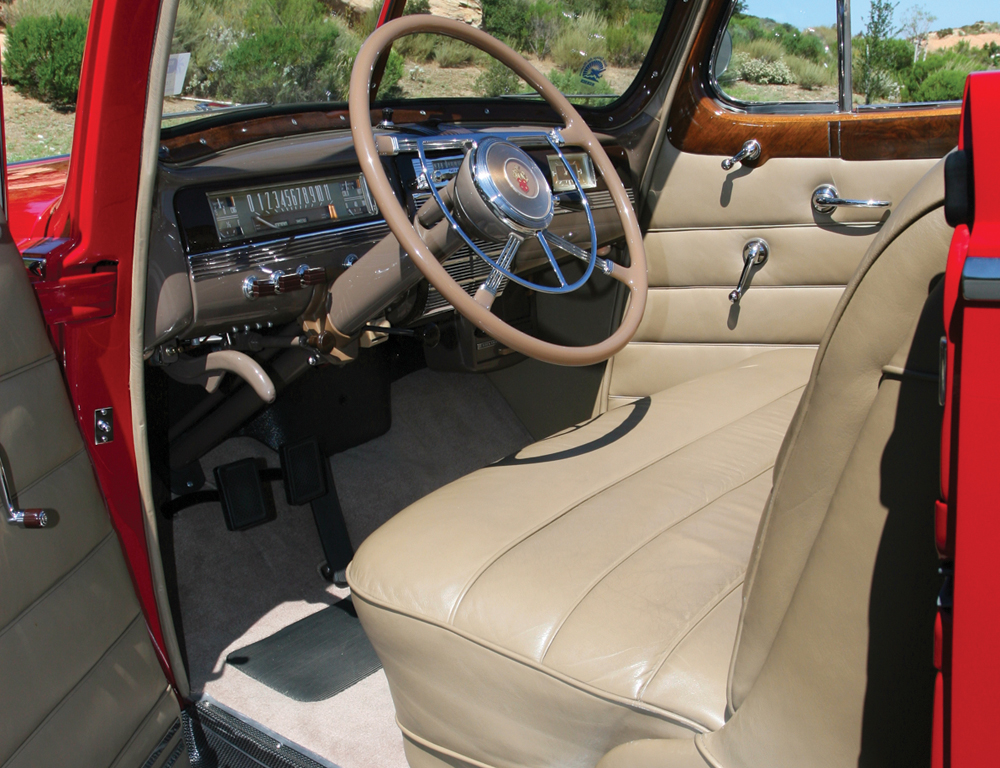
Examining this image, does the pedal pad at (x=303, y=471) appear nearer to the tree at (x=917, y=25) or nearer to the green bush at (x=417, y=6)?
the green bush at (x=417, y=6)

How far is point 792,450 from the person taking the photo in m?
0.82

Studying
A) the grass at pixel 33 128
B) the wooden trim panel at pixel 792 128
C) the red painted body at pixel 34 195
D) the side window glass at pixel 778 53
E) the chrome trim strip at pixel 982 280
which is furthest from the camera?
the side window glass at pixel 778 53

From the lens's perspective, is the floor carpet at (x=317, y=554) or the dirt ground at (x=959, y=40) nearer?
the floor carpet at (x=317, y=554)

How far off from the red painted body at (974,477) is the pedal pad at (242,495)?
65.1 inches

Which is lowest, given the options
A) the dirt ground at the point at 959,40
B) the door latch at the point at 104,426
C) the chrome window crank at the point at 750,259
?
the chrome window crank at the point at 750,259

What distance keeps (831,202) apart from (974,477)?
1608 millimetres

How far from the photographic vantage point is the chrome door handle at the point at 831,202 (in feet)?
6.51

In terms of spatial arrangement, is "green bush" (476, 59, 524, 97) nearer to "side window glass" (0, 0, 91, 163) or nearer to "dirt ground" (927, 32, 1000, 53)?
"side window glass" (0, 0, 91, 163)

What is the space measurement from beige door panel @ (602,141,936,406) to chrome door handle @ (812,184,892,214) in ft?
0.05

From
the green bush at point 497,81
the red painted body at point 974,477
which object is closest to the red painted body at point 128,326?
the red painted body at point 974,477

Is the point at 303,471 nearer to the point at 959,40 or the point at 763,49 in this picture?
the point at 763,49

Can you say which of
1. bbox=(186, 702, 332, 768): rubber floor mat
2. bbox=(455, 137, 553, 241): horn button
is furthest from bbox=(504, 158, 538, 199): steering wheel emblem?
bbox=(186, 702, 332, 768): rubber floor mat

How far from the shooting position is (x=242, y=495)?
1989mm

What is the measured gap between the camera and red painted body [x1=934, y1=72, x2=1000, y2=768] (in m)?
0.58
